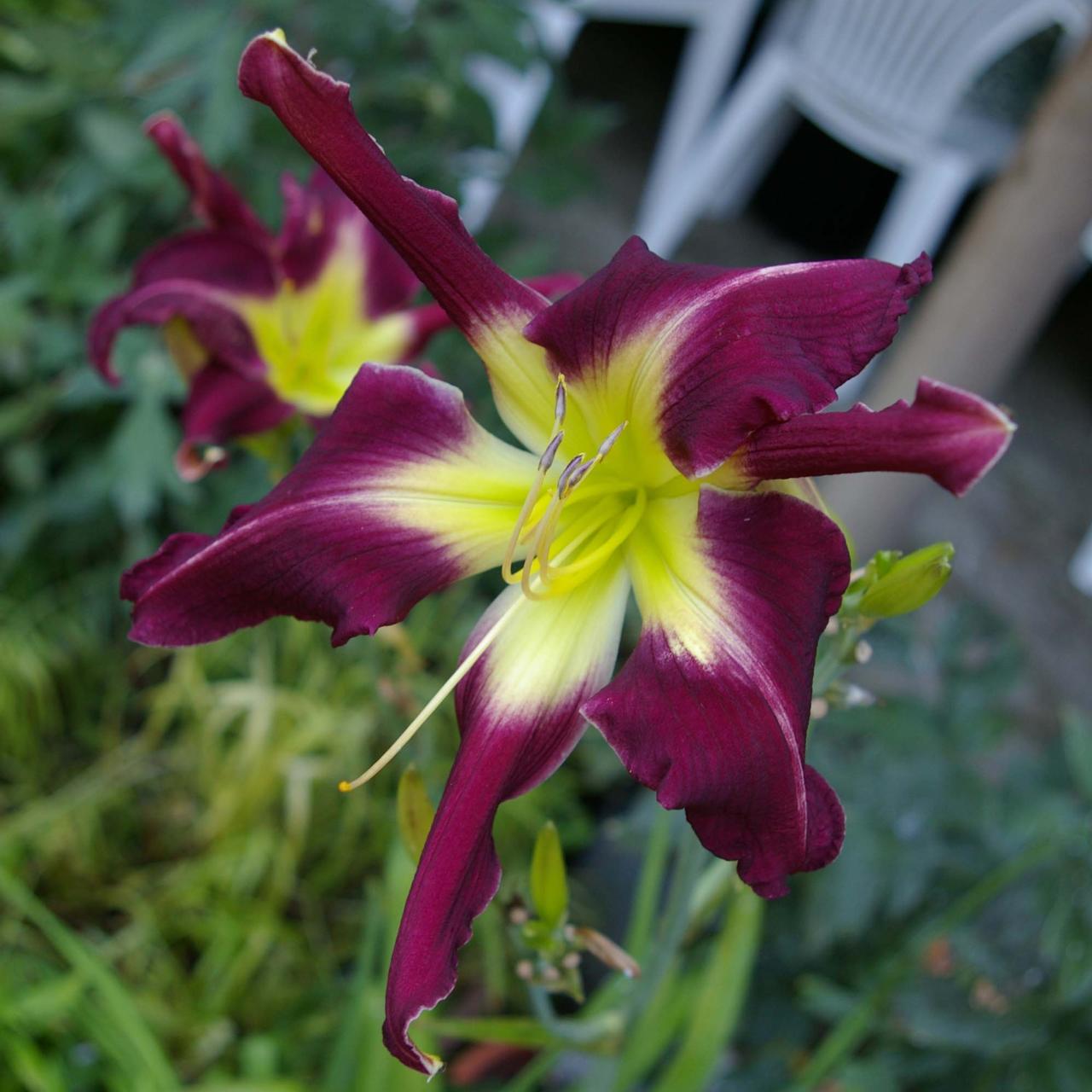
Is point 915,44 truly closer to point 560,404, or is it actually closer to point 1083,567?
point 1083,567

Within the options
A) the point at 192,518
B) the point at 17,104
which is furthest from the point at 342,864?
the point at 17,104

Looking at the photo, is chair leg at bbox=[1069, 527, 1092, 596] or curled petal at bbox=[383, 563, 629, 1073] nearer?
curled petal at bbox=[383, 563, 629, 1073]

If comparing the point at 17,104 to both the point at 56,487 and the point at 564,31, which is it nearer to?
the point at 56,487

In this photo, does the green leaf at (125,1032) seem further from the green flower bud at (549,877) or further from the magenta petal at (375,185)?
the magenta petal at (375,185)

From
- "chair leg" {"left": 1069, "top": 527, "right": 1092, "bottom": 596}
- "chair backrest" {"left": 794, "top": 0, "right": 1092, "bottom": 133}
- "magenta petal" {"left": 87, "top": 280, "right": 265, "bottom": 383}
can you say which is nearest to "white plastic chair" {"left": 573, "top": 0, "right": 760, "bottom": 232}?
"chair backrest" {"left": 794, "top": 0, "right": 1092, "bottom": 133}

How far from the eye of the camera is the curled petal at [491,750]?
546 mm

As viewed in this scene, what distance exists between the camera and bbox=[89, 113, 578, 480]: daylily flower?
839 mm

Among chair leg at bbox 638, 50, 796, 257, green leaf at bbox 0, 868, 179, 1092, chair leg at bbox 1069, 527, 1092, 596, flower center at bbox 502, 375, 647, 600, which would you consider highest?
flower center at bbox 502, 375, 647, 600

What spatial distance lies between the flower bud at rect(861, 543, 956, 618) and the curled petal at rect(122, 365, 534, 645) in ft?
0.70

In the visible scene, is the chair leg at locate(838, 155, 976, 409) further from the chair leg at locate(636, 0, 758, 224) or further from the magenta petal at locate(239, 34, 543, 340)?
the magenta petal at locate(239, 34, 543, 340)

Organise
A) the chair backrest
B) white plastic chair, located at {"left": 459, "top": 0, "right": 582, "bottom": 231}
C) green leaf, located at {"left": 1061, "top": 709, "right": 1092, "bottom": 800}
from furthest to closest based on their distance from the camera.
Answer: the chair backrest, white plastic chair, located at {"left": 459, "top": 0, "right": 582, "bottom": 231}, green leaf, located at {"left": 1061, "top": 709, "right": 1092, "bottom": 800}

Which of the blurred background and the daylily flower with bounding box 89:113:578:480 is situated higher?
the daylily flower with bounding box 89:113:578:480

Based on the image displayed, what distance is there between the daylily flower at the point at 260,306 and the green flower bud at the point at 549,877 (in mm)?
366

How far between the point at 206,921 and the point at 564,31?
68.6 inches
